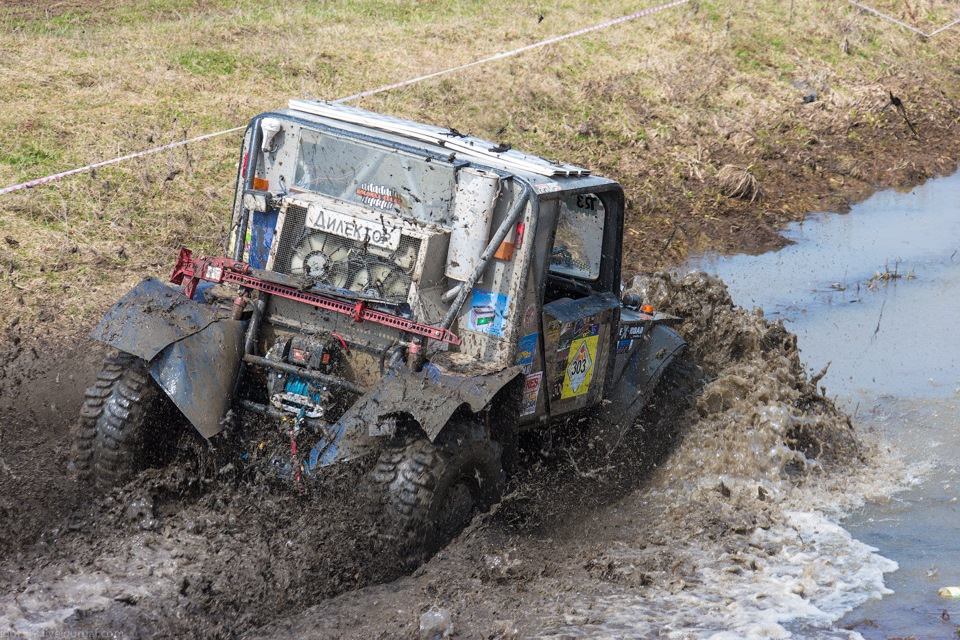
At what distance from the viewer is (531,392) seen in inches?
261

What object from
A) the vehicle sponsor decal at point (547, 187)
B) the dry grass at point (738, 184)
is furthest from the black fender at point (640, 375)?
the dry grass at point (738, 184)

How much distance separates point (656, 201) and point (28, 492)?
357 inches

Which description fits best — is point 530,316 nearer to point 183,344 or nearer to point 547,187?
point 547,187

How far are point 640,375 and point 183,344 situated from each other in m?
3.16

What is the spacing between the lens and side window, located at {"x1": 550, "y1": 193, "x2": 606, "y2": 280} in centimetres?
756

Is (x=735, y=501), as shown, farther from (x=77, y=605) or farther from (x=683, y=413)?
(x=77, y=605)

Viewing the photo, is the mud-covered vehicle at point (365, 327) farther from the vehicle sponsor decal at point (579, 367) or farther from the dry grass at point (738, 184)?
the dry grass at point (738, 184)

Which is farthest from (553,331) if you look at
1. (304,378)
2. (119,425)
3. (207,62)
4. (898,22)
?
(898,22)

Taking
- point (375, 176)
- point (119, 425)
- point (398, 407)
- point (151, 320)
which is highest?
point (375, 176)

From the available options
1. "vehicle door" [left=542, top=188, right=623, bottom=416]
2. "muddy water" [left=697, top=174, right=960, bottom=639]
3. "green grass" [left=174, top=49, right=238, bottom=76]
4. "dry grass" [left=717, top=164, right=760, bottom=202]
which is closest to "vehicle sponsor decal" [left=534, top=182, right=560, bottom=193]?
"vehicle door" [left=542, top=188, right=623, bottom=416]

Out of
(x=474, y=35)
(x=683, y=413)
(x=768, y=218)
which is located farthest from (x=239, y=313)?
(x=474, y=35)

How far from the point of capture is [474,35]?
17.3 m

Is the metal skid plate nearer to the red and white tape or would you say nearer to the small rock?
the small rock

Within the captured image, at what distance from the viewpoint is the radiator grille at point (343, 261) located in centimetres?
648
